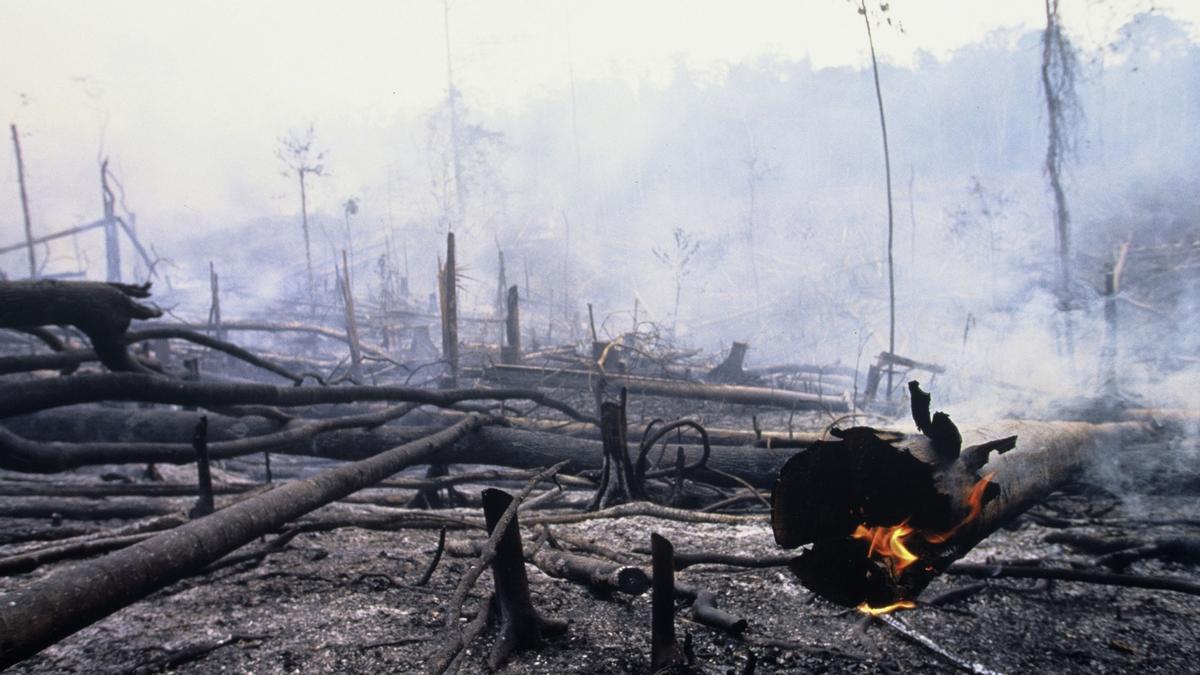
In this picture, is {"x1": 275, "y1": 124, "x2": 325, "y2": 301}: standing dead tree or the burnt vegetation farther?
{"x1": 275, "y1": 124, "x2": 325, "y2": 301}: standing dead tree

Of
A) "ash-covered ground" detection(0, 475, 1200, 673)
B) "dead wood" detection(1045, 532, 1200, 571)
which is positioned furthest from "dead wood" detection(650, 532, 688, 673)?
"dead wood" detection(1045, 532, 1200, 571)

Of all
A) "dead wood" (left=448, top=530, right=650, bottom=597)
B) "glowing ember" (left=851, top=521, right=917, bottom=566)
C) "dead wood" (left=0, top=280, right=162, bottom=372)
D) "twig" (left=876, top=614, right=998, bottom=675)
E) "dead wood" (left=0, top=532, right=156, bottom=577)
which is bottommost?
"twig" (left=876, top=614, right=998, bottom=675)

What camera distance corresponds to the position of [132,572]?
191 centimetres

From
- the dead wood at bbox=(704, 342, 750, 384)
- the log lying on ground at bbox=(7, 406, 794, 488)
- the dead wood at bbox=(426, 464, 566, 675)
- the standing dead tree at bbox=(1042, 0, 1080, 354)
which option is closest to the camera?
the dead wood at bbox=(426, 464, 566, 675)

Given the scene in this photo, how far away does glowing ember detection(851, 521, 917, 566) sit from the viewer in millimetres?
2004

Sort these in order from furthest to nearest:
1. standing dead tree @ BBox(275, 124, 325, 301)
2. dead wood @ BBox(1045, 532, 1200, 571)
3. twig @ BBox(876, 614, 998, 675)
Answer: standing dead tree @ BBox(275, 124, 325, 301)
dead wood @ BBox(1045, 532, 1200, 571)
twig @ BBox(876, 614, 998, 675)

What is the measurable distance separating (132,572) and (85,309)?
314 centimetres

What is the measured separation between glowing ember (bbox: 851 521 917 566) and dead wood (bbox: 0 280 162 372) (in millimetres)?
4380

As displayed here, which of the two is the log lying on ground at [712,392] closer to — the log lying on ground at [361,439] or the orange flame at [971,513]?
the log lying on ground at [361,439]

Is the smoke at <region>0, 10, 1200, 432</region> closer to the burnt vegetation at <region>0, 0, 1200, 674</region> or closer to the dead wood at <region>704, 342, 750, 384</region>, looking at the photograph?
the dead wood at <region>704, 342, 750, 384</region>

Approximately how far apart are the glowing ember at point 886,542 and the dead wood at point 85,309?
14.4ft

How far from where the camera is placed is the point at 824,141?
54.3 metres

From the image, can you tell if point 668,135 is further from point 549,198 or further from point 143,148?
point 143,148

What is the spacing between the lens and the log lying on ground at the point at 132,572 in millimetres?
1540
